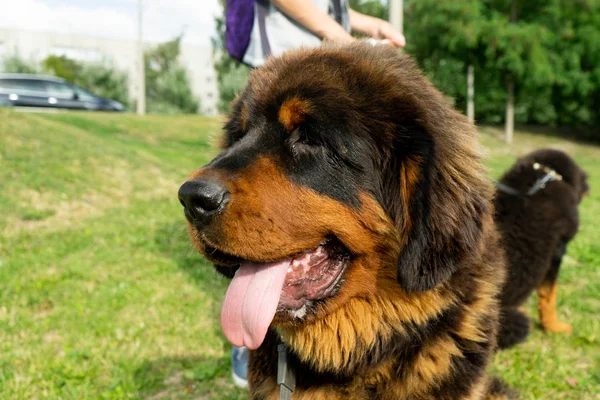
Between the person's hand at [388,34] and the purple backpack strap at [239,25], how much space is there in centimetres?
89

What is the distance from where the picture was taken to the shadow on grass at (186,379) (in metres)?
3.49

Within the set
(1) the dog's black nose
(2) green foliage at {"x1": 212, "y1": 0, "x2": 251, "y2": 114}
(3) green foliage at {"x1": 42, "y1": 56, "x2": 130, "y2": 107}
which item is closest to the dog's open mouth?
(1) the dog's black nose

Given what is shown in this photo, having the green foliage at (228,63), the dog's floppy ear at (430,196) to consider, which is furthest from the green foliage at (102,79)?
the dog's floppy ear at (430,196)

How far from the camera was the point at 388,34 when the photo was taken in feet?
11.3

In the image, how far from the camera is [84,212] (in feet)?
26.1

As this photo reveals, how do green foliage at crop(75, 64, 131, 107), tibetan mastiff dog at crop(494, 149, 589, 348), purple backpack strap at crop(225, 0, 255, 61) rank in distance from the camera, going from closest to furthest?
1. purple backpack strap at crop(225, 0, 255, 61)
2. tibetan mastiff dog at crop(494, 149, 589, 348)
3. green foliage at crop(75, 64, 131, 107)

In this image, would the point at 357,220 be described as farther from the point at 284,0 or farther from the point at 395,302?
the point at 284,0

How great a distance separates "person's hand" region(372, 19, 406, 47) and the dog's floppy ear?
4.20ft

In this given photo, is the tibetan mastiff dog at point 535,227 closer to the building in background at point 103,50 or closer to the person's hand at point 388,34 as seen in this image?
the person's hand at point 388,34

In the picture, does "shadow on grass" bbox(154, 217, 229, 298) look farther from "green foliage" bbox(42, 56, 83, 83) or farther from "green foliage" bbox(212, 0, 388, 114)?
"green foliage" bbox(42, 56, 83, 83)

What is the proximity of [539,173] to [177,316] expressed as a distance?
353 cm

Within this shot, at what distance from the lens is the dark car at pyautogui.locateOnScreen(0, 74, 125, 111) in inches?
952

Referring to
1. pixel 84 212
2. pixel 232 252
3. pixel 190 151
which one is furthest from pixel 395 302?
pixel 190 151

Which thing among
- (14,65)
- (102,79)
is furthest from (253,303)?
(14,65)
